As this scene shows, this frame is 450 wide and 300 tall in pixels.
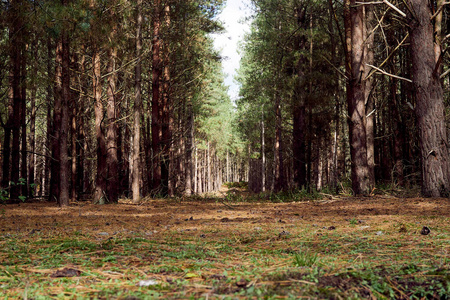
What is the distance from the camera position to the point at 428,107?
22.4 ft

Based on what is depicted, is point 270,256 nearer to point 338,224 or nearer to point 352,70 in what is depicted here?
point 338,224

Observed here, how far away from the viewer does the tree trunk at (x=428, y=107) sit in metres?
6.70

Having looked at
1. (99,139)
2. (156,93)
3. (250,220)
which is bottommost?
(250,220)

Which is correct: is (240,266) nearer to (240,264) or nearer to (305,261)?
(240,264)

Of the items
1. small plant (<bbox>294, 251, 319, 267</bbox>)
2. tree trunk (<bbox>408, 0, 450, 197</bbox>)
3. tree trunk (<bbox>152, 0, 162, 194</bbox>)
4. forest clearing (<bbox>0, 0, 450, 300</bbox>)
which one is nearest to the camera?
forest clearing (<bbox>0, 0, 450, 300</bbox>)

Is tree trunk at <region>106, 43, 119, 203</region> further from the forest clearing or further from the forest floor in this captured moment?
the forest floor

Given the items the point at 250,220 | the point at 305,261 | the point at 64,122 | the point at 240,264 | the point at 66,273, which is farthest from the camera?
the point at 64,122

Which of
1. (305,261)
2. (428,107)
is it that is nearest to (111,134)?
(428,107)

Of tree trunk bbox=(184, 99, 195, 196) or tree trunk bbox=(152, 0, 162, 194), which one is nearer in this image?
tree trunk bbox=(152, 0, 162, 194)

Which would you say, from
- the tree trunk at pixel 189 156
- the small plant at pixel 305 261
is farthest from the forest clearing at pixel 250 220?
the tree trunk at pixel 189 156

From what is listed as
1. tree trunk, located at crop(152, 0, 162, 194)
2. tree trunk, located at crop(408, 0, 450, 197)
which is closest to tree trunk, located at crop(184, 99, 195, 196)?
tree trunk, located at crop(152, 0, 162, 194)

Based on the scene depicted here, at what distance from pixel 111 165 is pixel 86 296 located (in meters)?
10.3

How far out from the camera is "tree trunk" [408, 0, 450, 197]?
22.0 feet

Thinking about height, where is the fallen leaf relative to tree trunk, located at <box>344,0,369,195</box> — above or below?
below
